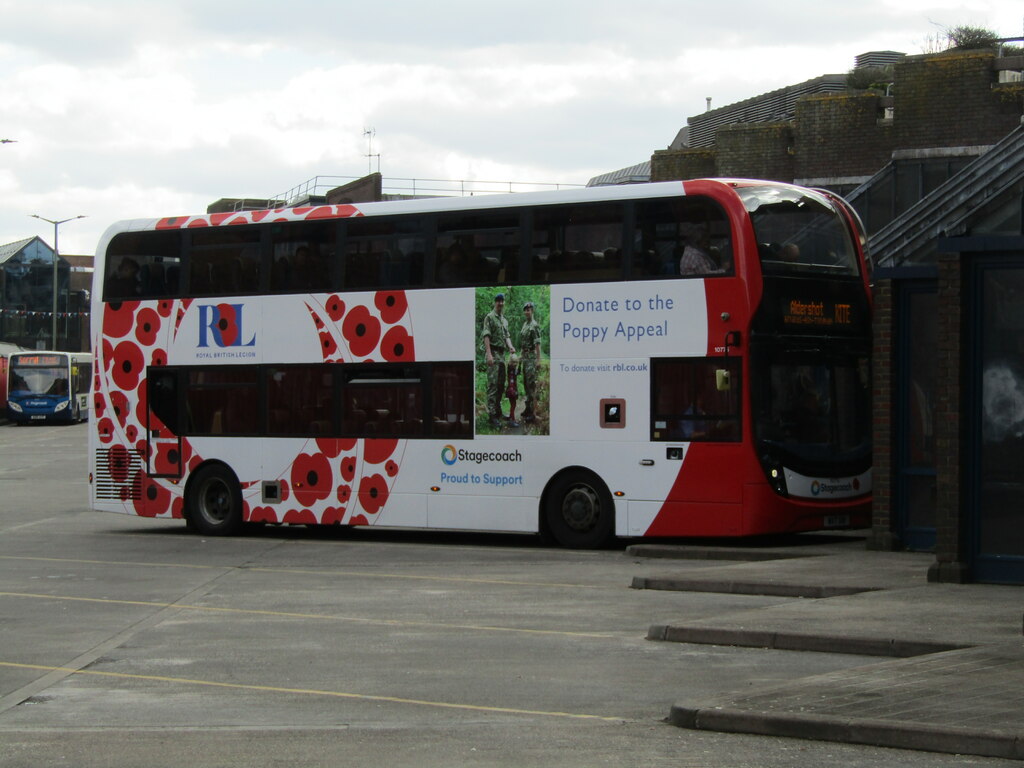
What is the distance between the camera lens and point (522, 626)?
487 inches

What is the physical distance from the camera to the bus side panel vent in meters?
22.3

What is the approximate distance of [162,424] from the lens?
22.2m

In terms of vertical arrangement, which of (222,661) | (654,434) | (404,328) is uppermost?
(404,328)

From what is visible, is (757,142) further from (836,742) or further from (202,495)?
(836,742)

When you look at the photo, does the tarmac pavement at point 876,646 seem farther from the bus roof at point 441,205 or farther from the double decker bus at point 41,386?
the double decker bus at point 41,386

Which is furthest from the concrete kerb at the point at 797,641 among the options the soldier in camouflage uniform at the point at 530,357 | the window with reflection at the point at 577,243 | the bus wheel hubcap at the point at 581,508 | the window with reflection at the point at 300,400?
the window with reflection at the point at 300,400

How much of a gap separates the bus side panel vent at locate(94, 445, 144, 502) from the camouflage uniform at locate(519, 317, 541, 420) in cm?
615

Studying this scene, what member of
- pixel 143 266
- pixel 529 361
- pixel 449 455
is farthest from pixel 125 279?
pixel 529 361

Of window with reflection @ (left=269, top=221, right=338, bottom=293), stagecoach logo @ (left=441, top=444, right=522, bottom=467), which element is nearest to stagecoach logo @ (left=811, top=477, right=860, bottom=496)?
stagecoach logo @ (left=441, top=444, right=522, bottom=467)

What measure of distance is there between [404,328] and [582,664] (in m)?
9.99

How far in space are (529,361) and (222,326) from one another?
15.3 feet

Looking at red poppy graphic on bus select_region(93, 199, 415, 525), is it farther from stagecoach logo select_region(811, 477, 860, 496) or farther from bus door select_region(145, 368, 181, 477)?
stagecoach logo select_region(811, 477, 860, 496)

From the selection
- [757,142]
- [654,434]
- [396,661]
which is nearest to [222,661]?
[396,661]

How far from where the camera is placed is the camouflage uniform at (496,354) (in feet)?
63.3
